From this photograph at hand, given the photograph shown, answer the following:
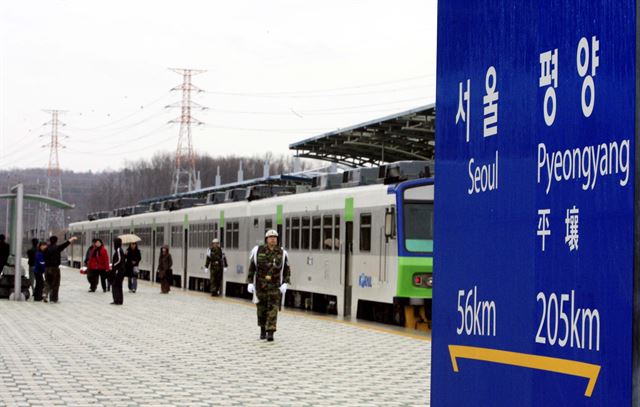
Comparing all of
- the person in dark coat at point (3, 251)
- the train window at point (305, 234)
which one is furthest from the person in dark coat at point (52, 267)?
the train window at point (305, 234)

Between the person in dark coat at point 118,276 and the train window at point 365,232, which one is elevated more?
the train window at point 365,232

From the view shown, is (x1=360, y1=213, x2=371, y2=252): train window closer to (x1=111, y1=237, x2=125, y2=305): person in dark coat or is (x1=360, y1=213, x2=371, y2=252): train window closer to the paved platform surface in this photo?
the paved platform surface

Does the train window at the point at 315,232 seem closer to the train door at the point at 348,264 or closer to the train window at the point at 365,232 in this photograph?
the train door at the point at 348,264

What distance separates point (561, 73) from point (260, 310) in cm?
1610

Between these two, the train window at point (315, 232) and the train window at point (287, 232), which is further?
the train window at point (287, 232)

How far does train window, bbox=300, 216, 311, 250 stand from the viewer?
2888 centimetres

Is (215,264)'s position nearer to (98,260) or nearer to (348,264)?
(98,260)

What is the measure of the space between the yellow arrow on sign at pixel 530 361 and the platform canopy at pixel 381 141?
72.7 feet

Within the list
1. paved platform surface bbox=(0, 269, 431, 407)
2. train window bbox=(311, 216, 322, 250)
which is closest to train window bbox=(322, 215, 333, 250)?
train window bbox=(311, 216, 322, 250)

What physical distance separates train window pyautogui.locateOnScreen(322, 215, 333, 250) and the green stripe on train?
4449mm

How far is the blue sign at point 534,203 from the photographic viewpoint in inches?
96.8

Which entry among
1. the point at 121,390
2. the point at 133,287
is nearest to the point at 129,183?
the point at 133,287

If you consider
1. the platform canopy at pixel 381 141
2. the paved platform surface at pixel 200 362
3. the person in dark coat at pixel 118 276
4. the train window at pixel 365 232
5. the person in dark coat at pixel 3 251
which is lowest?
the paved platform surface at pixel 200 362

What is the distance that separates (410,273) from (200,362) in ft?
27.7
